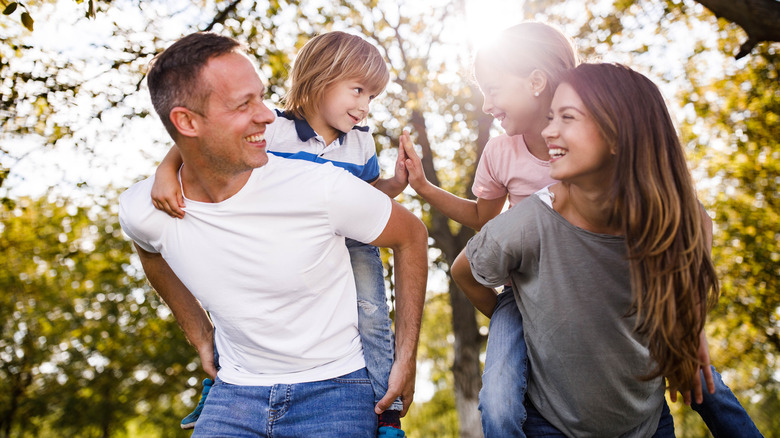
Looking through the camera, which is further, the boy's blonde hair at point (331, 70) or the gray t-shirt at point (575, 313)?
the boy's blonde hair at point (331, 70)

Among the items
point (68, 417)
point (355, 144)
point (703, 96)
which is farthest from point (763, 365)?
point (68, 417)

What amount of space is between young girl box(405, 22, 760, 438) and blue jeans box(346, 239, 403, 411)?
419mm

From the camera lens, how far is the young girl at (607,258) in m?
2.04

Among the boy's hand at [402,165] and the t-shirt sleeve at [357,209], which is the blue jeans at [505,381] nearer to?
the t-shirt sleeve at [357,209]

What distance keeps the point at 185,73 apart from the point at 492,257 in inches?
59.2

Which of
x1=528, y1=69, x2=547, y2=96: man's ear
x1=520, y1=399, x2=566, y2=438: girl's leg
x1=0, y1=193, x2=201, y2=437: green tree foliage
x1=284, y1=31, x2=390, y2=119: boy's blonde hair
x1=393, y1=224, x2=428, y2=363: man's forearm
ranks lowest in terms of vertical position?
x1=0, y1=193, x2=201, y2=437: green tree foliage

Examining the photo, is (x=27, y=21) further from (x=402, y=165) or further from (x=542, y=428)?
(x=542, y=428)

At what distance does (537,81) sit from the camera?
2928mm

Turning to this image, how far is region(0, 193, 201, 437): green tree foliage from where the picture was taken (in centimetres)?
1847

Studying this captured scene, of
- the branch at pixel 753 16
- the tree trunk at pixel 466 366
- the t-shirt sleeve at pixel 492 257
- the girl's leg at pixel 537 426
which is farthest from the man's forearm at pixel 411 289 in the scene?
the tree trunk at pixel 466 366

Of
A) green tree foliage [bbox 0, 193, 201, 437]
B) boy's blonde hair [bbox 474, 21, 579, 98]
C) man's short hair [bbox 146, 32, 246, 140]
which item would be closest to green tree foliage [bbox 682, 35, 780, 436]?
boy's blonde hair [bbox 474, 21, 579, 98]

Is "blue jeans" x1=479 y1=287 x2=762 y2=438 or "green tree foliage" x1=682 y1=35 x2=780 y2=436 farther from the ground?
"blue jeans" x1=479 y1=287 x2=762 y2=438

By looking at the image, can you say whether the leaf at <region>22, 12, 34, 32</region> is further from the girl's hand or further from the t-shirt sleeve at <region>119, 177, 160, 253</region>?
the girl's hand

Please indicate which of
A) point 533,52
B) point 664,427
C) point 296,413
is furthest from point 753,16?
point 296,413
